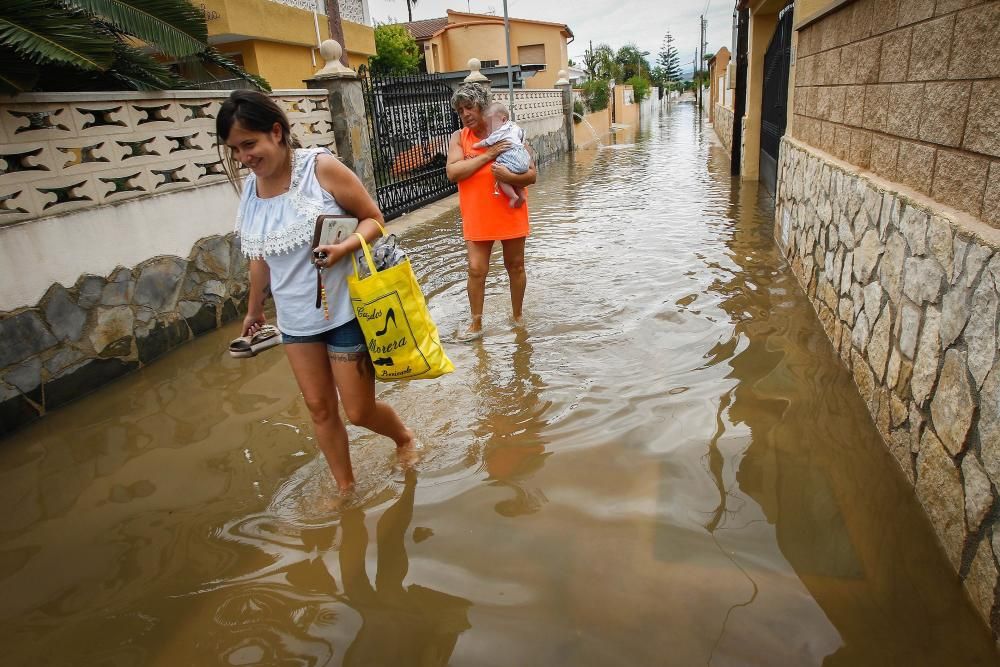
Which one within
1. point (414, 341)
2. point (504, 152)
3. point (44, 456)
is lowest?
point (44, 456)

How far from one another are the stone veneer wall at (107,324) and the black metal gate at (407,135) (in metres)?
4.46

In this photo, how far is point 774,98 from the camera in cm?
985

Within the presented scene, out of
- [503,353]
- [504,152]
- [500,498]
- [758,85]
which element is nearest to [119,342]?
[503,353]

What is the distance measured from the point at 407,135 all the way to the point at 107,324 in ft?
23.2

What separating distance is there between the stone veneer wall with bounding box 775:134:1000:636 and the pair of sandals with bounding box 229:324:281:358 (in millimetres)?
2627

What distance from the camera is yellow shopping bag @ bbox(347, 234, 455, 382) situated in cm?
254

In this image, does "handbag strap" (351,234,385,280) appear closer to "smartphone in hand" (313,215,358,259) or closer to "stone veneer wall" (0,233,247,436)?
"smartphone in hand" (313,215,358,259)

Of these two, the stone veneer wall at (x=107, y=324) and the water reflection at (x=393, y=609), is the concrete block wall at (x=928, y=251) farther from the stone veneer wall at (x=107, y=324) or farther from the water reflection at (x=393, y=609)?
the stone veneer wall at (x=107, y=324)

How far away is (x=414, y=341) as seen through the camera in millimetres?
2670

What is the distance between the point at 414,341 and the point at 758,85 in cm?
1109

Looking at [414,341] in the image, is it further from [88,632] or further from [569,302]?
[569,302]

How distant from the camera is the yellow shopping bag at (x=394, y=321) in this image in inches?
100

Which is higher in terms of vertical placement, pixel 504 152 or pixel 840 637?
pixel 504 152

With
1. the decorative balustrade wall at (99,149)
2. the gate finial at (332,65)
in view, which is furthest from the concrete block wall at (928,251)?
the gate finial at (332,65)
